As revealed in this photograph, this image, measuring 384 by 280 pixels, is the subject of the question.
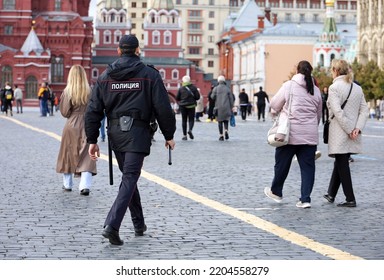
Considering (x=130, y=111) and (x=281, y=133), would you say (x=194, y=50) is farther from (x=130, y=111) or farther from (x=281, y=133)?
(x=130, y=111)

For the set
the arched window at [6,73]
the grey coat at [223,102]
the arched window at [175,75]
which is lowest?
the arched window at [175,75]

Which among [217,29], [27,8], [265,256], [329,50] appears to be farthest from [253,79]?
[265,256]

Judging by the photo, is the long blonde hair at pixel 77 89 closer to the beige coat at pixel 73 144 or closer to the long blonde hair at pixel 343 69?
the beige coat at pixel 73 144

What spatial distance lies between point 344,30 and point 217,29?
31381 millimetres

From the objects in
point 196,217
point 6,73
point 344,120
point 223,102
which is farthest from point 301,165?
point 6,73

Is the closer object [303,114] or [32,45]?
[303,114]

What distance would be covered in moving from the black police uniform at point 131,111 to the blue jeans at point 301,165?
3454 millimetres

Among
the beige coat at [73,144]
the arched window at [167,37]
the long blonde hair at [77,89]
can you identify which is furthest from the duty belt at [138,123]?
the arched window at [167,37]

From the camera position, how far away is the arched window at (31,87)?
353 feet

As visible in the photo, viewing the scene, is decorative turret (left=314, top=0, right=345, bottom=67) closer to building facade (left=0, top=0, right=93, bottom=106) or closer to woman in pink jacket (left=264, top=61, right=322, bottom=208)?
building facade (left=0, top=0, right=93, bottom=106)

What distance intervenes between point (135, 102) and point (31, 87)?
99387mm

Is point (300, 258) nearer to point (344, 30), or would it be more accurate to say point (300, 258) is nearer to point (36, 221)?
point (36, 221)

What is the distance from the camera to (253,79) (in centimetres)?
12431

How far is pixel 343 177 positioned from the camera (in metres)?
13.8
